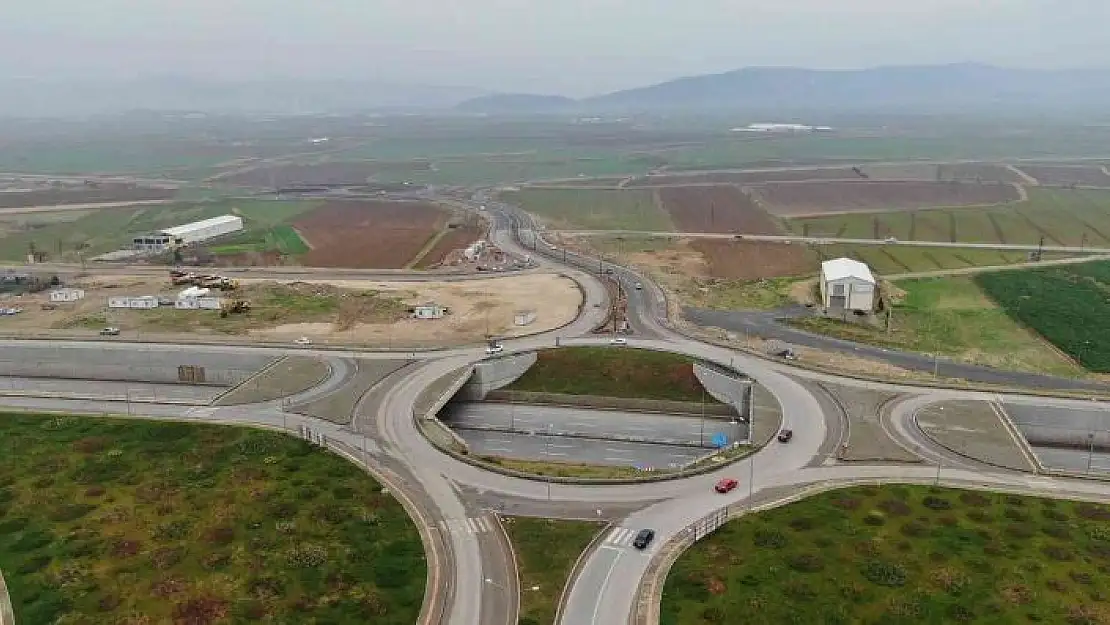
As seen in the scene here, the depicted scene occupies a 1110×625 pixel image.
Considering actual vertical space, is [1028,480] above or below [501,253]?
below

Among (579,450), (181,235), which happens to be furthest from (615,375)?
(181,235)

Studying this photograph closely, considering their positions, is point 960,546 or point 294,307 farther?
point 294,307

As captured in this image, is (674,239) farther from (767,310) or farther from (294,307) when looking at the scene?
(294,307)

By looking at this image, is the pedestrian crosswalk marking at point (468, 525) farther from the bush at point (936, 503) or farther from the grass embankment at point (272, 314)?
the grass embankment at point (272, 314)

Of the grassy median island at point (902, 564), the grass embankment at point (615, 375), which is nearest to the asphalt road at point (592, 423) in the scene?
the grass embankment at point (615, 375)

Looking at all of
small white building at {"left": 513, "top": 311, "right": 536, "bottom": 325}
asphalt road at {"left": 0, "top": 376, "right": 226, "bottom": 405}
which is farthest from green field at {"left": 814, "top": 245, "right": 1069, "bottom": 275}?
asphalt road at {"left": 0, "top": 376, "right": 226, "bottom": 405}

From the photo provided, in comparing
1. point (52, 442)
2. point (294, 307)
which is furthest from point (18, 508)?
point (294, 307)
